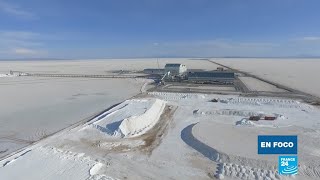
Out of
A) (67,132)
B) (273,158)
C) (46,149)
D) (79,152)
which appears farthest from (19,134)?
(273,158)

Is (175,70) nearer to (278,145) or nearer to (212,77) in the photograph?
(212,77)

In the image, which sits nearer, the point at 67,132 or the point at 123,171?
the point at 123,171

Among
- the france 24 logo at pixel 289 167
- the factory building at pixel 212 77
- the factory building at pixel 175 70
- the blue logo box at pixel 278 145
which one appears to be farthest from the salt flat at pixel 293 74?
the france 24 logo at pixel 289 167

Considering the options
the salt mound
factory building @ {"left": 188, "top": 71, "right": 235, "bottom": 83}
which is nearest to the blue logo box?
the salt mound

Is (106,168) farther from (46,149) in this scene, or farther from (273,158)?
(273,158)

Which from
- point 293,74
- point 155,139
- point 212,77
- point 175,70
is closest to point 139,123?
point 155,139

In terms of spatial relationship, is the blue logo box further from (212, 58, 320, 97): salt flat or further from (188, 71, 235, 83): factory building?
(188, 71, 235, 83): factory building
